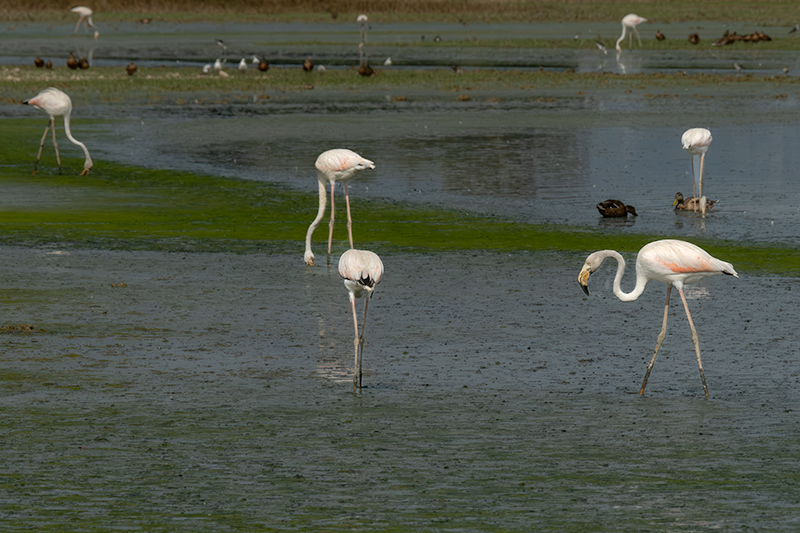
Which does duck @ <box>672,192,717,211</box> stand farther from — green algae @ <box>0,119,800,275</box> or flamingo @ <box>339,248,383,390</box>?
flamingo @ <box>339,248,383,390</box>

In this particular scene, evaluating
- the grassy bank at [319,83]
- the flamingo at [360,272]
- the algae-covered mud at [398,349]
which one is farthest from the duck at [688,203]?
the grassy bank at [319,83]

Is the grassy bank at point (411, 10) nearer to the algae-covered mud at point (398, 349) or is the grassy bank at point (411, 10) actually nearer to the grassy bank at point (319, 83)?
the grassy bank at point (319, 83)

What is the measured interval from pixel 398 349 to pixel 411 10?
69.7 metres

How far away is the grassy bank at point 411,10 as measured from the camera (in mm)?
72750

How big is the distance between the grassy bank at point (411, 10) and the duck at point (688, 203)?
5358cm

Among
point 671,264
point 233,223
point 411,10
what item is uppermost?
point 411,10

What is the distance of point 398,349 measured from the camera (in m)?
11.0

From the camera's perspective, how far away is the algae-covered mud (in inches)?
295

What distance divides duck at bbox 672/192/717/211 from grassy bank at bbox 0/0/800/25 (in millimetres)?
53577

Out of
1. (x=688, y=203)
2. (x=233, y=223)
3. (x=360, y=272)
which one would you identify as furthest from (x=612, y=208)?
(x=360, y=272)

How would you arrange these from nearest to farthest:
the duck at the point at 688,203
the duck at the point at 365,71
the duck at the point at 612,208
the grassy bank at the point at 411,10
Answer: the duck at the point at 612,208 < the duck at the point at 688,203 < the duck at the point at 365,71 < the grassy bank at the point at 411,10

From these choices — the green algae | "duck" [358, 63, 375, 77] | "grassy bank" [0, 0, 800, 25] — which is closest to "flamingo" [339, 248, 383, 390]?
the green algae

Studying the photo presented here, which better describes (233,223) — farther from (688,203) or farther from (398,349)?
(398,349)

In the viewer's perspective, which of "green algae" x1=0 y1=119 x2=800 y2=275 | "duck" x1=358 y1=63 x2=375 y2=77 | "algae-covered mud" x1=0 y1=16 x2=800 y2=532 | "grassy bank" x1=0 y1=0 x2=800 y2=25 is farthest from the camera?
"grassy bank" x1=0 y1=0 x2=800 y2=25
